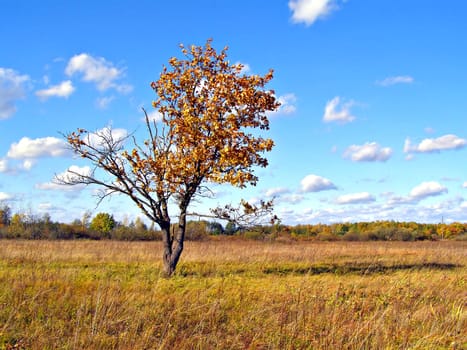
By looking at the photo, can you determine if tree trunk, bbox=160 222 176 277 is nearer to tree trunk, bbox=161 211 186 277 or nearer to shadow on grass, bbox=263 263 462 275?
tree trunk, bbox=161 211 186 277

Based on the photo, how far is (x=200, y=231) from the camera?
172ft

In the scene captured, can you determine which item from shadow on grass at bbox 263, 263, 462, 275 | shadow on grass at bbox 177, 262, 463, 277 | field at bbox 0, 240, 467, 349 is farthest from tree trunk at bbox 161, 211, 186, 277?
field at bbox 0, 240, 467, 349

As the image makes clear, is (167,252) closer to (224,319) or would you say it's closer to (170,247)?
(170,247)

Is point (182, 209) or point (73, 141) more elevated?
point (73, 141)

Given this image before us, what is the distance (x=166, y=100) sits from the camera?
53.4ft

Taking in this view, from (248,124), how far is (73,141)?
6.27m

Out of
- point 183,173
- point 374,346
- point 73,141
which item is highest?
point 73,141

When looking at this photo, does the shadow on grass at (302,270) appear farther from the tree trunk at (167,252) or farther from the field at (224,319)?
the field at (224,319)

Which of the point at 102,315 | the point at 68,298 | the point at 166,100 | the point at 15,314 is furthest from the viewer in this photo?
the point at 166,100

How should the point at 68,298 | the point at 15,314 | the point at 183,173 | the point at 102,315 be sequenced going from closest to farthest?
the point at 102,315 < the point at 15,314 < the point at 68,298 < the point at 183,173

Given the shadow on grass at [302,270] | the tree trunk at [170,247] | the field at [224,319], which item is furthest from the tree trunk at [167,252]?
the field at [224,319]

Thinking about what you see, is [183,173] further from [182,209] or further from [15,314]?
[15,314]

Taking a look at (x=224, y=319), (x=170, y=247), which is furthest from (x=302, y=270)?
(x=224, y=319)

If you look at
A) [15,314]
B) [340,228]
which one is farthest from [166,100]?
[340,228]
